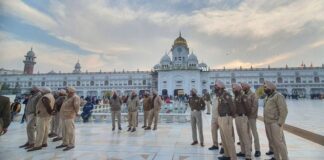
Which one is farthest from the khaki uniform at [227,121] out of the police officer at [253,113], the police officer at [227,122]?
the police officer at [253,113]

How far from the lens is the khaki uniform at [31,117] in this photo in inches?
228

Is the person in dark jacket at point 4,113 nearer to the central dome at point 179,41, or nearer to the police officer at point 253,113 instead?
the police officer at point 253,113

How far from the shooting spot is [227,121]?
4598 mm

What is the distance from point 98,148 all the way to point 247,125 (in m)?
3.82

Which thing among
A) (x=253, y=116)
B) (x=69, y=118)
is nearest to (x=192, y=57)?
(x=253, y=116)

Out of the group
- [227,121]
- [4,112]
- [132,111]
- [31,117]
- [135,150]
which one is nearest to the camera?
[4,112]

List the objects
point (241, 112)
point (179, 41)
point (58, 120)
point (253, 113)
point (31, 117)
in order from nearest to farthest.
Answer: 1. point (241, 112)
2. point (253, 113)
3. point (31, 117)
4. point (58, 120)
5. point (179, 41)

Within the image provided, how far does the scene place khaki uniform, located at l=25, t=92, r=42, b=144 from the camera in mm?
5781

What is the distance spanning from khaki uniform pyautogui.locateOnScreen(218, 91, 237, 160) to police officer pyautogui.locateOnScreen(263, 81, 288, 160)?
2.57 ft

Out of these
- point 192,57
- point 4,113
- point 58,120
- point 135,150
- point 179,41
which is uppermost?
point 179,41

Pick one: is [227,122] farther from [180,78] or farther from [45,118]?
[180,78]

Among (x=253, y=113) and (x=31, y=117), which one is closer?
(x=253, y=113)

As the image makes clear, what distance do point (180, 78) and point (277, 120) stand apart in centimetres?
5243

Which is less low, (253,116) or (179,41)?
(179,41)
